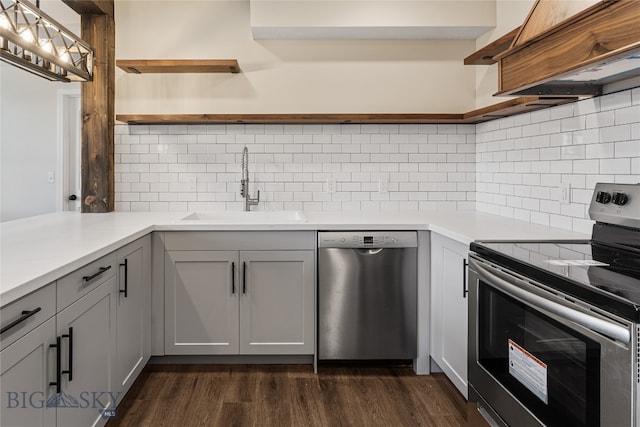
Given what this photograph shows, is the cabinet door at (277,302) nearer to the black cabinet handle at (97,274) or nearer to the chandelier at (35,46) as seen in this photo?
the black cabinet handle at (97,274)

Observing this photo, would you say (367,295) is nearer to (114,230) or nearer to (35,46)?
(114,230)

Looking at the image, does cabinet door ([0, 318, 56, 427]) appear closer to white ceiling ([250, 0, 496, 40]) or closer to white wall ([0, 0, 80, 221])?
white ceiling ([250, 0, 496, 40])

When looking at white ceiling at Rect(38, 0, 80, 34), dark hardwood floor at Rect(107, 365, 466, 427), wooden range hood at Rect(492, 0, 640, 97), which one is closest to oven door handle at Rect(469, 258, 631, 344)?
wooden range hood at Rect(492, 0, 640, 97)

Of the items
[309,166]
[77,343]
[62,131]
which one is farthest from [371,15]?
[62,131]

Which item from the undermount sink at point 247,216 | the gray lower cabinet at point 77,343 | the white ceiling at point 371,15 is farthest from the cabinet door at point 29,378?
the white ceiling at point 371,15

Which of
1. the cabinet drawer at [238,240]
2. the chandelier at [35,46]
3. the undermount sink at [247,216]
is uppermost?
the chandelier at [35,46]

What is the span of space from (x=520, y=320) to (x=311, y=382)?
1.49 m

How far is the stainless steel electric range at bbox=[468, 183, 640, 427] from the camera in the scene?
110 cm

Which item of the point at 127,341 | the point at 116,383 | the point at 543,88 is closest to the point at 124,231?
the point at 127,341

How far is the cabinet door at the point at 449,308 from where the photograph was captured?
7.68 feet

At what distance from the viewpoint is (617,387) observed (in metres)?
1.09

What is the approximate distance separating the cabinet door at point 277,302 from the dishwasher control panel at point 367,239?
5.4 inches

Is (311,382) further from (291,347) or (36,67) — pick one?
(36,67)

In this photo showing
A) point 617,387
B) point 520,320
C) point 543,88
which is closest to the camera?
point 617,387
